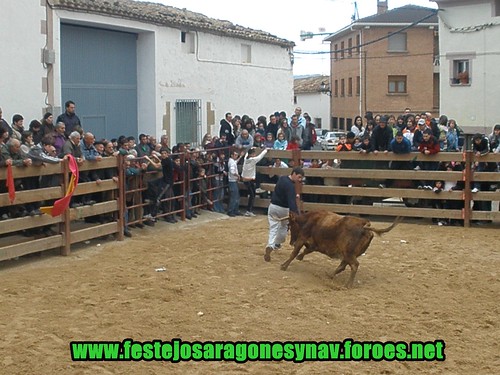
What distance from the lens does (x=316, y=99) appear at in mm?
61688

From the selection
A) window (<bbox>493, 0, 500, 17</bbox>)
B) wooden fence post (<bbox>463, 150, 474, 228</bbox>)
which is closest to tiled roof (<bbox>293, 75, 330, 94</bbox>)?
window (<bbox>493, 0, 500, 17</bbox>)

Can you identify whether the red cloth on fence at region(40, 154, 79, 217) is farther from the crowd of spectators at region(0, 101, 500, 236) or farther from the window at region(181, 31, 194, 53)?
the window at region(181, 31, 194, 53)

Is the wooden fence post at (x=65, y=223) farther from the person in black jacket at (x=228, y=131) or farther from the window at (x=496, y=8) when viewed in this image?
the window at (x=496, y=8)

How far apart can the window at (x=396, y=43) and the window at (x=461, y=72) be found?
605 inches

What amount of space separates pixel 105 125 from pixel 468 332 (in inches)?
509

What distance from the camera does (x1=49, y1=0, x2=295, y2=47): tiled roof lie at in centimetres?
1789

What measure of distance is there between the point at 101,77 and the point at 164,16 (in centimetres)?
312

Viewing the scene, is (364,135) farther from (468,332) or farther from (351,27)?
(351,27)

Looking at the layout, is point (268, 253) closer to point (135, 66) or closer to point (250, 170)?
point (250, 170)

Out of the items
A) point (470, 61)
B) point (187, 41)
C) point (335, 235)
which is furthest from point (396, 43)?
point (335, 235)

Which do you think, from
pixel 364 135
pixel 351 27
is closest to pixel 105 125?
pixel 364 135

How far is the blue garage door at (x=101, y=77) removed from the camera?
60.0 feet

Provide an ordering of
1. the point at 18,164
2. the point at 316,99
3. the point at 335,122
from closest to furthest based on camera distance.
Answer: the point at 18,164 → the point at 335,122 → the point at 316,99

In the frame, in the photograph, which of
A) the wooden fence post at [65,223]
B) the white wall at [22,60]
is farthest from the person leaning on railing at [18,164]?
the white wall at [22,60]
